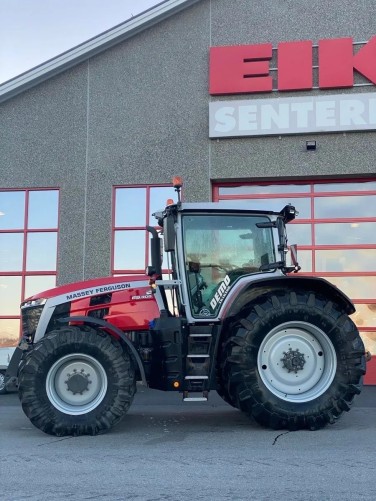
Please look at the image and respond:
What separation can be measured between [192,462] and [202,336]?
1837mm

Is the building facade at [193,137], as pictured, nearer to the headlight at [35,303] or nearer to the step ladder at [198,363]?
the headlight at [35,303]

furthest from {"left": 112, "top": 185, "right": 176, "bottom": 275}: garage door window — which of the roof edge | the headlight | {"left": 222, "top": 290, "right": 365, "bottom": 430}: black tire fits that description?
{"left": 222, "top": 290, "right": 365, "bottom": 430}: black tire

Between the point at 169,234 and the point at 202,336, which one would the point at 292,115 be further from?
the point at 202,336

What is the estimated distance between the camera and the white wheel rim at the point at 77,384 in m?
6.84

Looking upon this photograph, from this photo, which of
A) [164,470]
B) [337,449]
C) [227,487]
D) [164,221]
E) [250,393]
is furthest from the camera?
[164,221]

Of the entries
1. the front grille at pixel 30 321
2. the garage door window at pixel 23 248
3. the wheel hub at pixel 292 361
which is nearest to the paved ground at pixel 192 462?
the wheel hub at pixel 292 361

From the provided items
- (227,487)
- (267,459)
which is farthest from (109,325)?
(227,487)

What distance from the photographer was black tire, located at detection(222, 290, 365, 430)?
6.80 m

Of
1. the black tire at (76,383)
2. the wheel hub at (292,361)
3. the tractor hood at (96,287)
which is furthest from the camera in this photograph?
the tractor hood at (96,287)

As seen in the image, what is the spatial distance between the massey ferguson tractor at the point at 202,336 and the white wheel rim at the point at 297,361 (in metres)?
0.01

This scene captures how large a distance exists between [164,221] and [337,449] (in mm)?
3028

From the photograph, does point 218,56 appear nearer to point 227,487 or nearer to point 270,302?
point 270,302

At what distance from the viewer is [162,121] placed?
13000 mm

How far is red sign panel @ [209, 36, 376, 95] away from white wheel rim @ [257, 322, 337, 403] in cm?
681
